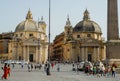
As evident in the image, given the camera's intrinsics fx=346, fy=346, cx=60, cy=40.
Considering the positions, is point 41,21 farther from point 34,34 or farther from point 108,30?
point 108,30

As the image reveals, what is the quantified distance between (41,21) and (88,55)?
30526 millimetres

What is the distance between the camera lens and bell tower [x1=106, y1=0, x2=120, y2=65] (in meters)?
35.9

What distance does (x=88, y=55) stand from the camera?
107 meters

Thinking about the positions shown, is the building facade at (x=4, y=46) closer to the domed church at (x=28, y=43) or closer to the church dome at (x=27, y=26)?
the domed church at (x=28, y=43)

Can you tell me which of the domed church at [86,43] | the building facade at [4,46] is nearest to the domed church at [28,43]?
the domed church at [86,43]

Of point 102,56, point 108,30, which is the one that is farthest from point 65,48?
point 108,30

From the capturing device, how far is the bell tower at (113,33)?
35875mm

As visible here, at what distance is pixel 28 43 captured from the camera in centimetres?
10569

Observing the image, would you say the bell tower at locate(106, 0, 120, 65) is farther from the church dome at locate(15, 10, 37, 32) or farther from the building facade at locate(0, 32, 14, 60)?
the building facade at locate(0, 32, 14, 60)

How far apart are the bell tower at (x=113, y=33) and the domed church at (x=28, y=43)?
6974 centimetres

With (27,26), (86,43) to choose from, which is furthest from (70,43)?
(27,26)

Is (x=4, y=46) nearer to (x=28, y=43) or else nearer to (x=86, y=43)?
(x=28, y=43)

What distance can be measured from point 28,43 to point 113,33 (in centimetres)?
7107

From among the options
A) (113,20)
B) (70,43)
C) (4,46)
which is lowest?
(113,20)
